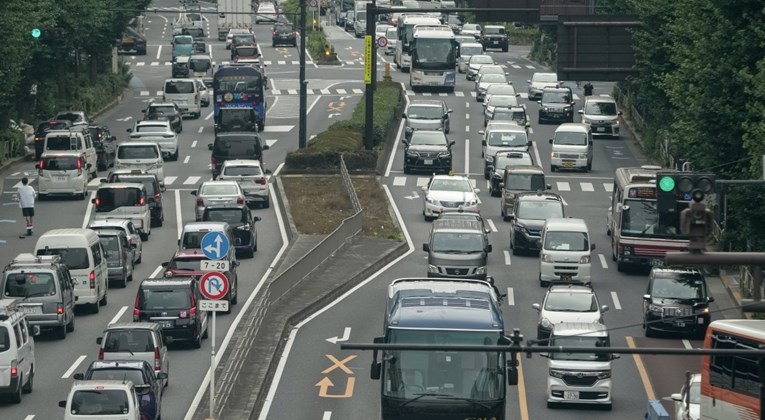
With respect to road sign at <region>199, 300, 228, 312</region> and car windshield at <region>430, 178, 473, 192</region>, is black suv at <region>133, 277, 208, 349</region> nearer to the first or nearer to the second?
road sign at <region>199, 300, 228, 312</region>

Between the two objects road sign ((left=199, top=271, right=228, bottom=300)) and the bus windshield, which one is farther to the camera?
road sign ((left=199, top=271, right=228, bottom=300))

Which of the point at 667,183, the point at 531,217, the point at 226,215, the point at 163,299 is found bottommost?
the point at 531,217

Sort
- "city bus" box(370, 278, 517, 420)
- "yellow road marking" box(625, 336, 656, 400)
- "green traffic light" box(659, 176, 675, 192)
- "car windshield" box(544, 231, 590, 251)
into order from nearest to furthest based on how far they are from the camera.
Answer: "green traffic light" box(659, 176, 675, 192)
"city bus" box(370, 278, 517, 420)
"yellow road marking" box(625, 336, 656, 400)
"car windshield" box(544, 231, 590, 251)

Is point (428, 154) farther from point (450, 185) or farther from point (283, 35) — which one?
point (283, 35)

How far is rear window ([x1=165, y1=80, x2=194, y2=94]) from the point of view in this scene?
81062 mm

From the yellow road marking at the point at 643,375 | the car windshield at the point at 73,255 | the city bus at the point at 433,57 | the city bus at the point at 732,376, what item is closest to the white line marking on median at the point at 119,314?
the car windshield at the point at 73,255

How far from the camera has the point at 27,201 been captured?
49875 millimetres

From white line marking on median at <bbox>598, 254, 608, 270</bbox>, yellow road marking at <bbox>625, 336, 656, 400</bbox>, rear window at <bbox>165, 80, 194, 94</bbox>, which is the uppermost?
rear window at <bbox>165, 80, 194, 94</bbox>

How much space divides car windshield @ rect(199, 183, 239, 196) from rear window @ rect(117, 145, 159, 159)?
857cm

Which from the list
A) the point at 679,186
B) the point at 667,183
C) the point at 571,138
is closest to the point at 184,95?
the point at 571,138

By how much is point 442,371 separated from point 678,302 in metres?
16.1

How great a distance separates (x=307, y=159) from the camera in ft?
207

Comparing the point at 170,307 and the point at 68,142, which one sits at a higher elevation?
the point at 170,307

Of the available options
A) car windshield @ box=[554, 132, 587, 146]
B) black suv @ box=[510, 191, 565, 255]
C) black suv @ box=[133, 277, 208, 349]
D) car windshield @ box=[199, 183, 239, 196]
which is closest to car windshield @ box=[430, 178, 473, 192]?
black suv @ box=[510, 191, 565, 255]
